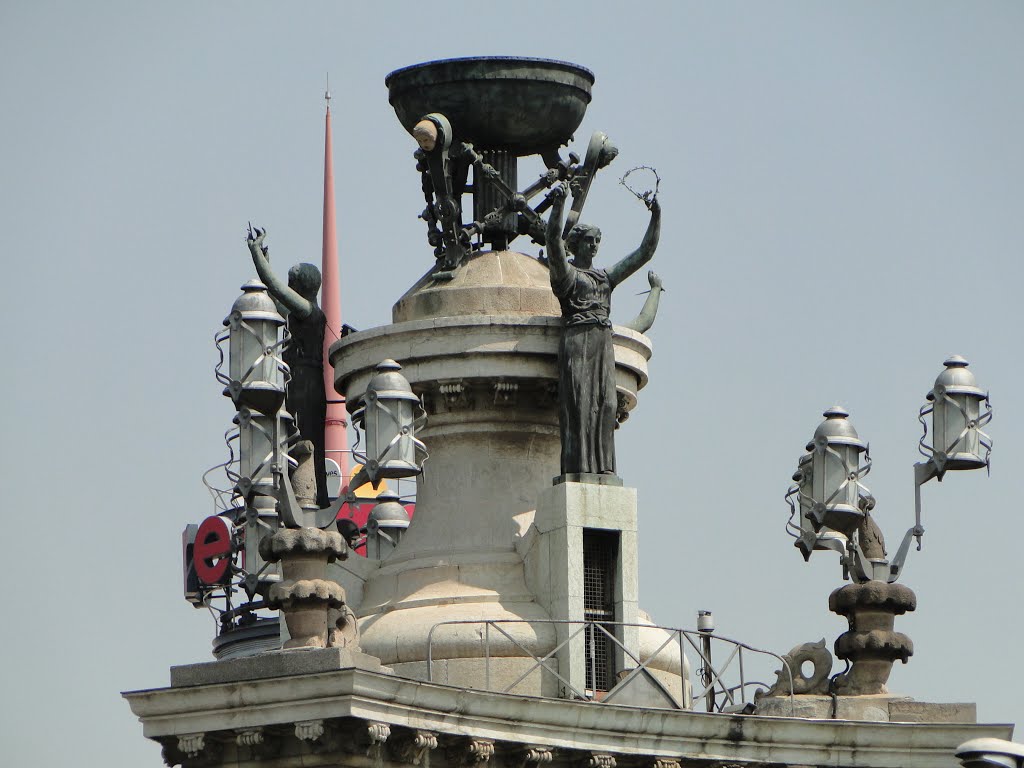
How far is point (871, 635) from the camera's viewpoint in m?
41.8

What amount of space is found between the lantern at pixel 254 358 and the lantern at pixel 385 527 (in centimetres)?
592

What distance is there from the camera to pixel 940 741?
134 ft

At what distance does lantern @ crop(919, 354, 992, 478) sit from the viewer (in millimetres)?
42125

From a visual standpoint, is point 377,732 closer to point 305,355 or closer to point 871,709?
Answer: point 871,709

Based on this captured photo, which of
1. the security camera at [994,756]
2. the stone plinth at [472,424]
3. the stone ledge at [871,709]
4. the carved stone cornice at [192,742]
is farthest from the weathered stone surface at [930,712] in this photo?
the security camera at [994,756]

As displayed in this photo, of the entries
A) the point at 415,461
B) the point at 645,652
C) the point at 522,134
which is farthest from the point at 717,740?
the point at 522,134

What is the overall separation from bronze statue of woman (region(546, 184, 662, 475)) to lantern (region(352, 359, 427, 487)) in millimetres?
3458

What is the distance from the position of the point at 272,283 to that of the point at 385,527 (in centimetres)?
717

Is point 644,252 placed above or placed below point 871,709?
above

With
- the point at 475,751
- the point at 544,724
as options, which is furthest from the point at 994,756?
the point at 544,724

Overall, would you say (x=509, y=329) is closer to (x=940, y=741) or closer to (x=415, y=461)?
(x=415, y=461)

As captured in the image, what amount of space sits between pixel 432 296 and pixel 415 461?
5.47 metres

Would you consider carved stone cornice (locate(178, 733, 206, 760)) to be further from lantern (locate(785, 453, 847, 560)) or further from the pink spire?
the pink spire

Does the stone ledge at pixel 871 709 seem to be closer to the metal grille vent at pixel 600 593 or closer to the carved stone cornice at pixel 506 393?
the metal grille vent at pixel 600 593
